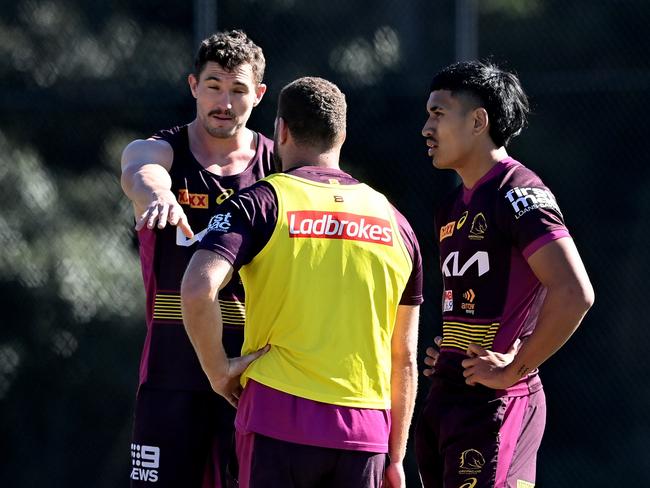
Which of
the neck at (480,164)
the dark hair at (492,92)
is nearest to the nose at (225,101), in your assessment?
the dark hair at (492,92)

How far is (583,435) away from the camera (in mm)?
6523

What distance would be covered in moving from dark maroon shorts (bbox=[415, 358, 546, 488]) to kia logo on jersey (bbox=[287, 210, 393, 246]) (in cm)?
78

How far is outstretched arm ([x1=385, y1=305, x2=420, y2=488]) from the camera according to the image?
3.25m

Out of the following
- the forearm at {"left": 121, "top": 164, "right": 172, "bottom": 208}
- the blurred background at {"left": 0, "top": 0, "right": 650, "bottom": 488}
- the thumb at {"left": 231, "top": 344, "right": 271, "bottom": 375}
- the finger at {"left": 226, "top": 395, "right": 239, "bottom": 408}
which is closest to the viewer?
the thumb at {"left": 231, "top": 344, "right": 271, "bottom": 375}

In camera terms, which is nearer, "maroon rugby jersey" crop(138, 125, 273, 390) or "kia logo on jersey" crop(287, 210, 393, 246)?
"kia logo on jersey" crop(287, 210, 393, 246)

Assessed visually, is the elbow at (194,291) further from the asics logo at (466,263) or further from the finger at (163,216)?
the asics logo at (466,263)

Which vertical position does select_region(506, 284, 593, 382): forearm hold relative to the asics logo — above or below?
below

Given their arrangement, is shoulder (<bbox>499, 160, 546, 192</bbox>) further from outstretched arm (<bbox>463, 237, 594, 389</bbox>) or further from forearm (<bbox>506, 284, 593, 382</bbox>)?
forearm (<bbox>506, 284, 593, 382</bbox>)

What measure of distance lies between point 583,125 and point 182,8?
2.49 metres

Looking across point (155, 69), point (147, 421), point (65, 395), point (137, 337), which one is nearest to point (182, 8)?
point (155, 69)

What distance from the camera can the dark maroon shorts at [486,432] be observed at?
136 inches

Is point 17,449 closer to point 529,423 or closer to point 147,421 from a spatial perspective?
point 147,421

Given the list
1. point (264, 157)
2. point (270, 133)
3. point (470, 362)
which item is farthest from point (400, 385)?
point (270, 133)

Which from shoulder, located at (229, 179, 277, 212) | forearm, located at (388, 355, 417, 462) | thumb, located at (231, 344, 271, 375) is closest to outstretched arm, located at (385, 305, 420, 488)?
forearm, located at (388, 355, 417, 462)
